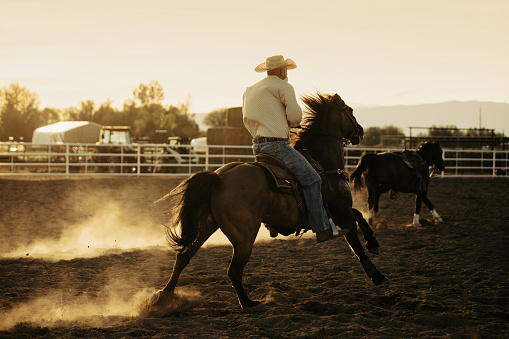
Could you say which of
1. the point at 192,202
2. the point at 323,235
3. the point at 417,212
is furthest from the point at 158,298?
the point at 417,212

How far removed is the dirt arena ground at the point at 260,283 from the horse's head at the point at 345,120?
153 centimetres

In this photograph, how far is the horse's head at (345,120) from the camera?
570 cm

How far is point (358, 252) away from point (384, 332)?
139 centimetres

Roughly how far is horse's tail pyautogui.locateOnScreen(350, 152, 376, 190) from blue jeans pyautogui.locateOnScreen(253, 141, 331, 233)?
14.2 feet

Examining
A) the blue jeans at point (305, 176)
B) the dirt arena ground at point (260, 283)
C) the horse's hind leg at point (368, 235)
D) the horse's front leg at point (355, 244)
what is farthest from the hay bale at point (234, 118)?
the blue jeans at point (305, 176)

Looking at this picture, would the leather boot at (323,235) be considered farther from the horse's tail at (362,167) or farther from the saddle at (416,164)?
the saddle at (416,164)

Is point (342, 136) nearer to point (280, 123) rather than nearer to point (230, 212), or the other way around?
point (280, 123)

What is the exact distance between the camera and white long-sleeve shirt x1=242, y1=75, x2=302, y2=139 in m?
4.84

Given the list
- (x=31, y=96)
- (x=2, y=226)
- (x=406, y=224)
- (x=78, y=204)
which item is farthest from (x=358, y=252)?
(x=31, y=96)

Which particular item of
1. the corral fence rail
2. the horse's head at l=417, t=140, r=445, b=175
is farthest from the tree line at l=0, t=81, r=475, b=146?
the horse's head at l=417, t=140, r=445, b=175

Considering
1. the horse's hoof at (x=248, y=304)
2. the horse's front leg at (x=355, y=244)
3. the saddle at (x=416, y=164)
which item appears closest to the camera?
the horse's hoof at (x=248, y=304)

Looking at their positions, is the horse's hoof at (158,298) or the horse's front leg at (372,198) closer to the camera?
the horse's hoof at (158,298)

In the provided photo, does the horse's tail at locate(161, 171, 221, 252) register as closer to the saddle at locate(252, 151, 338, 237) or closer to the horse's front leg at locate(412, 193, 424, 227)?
the saddle at locate(252, 151, 338, 237)

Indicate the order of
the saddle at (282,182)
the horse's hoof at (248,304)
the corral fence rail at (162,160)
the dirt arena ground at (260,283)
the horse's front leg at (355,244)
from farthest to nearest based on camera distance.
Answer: the corral fence rail at (162,160) < the horse's front leg at (355,244) < the saddle at (282,182) < the horse's hoof at (248,304) < the dirt arena ground at (260,283)
